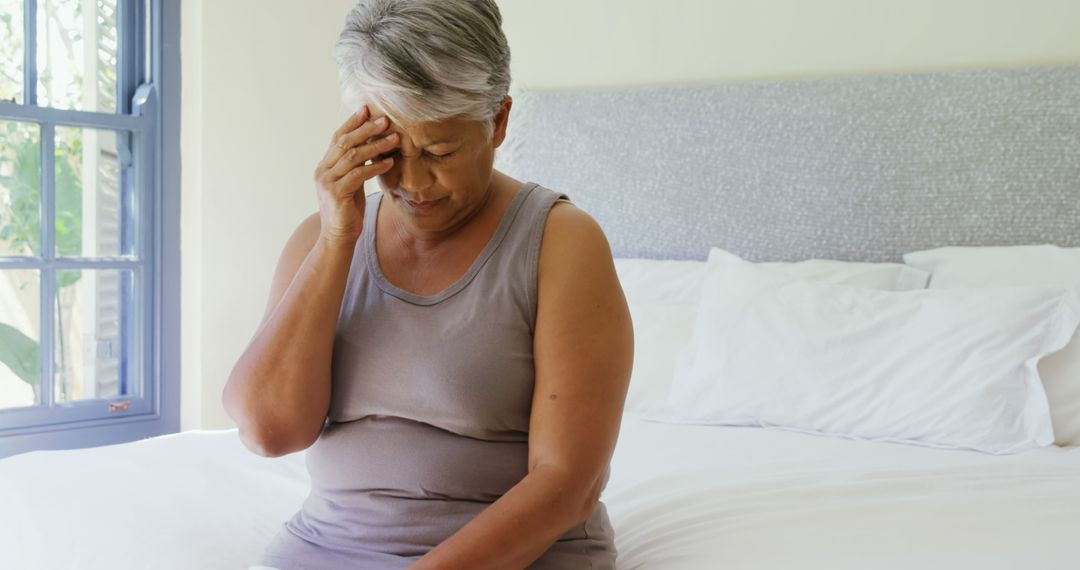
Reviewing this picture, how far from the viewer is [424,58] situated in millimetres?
1178

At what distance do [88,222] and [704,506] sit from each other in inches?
87.5

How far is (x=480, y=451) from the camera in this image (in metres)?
1.24

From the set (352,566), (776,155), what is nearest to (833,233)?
(776,155)

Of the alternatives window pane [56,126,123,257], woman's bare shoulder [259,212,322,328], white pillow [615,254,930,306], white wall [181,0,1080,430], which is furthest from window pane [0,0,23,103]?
woman's bare shoulder [259,212,322,328]

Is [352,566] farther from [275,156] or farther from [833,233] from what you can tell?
[275,156]

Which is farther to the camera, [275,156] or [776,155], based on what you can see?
[275,156]

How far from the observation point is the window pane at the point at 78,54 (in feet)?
9.58

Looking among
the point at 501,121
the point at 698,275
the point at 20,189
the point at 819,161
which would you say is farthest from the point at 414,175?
the point at 20,189

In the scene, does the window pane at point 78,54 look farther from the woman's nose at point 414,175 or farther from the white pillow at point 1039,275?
the white pillow at point 1039,275

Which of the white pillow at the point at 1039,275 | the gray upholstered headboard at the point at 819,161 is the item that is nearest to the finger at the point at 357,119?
the white pillow at the point at 1039,275

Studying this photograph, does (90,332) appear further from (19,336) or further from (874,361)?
(874,361)

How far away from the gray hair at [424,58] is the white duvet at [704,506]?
636 millimetres

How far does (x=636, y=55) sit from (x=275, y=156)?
117 centimetres

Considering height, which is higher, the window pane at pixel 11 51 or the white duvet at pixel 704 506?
the window pane at pixel 11 51
